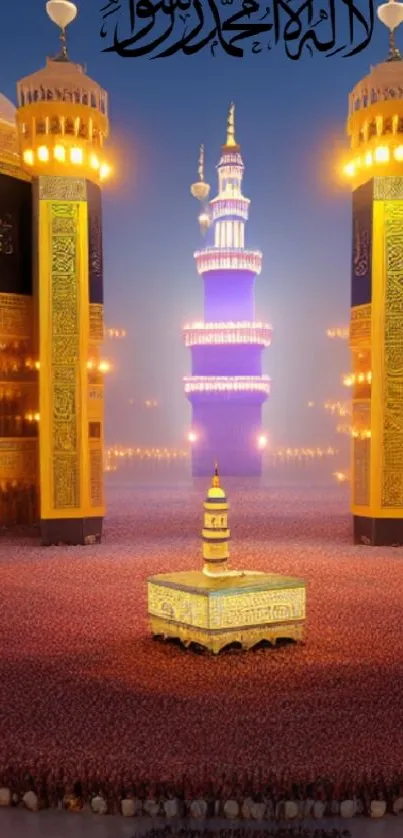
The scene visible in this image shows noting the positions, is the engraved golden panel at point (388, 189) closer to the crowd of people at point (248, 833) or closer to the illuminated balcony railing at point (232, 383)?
the crowd of people at point (248, 833)

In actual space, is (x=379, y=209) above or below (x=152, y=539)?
above

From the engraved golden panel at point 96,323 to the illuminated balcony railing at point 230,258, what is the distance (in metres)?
7.61

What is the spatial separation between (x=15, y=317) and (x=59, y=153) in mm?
1791

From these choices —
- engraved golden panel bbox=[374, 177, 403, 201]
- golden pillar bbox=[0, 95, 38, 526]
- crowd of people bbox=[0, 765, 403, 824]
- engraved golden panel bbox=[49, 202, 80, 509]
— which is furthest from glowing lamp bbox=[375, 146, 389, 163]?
crowd of people bbox=[0, 765, 403, 824]

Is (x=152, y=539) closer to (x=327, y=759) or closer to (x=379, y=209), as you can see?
(x=379, y=209)

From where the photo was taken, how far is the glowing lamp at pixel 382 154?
30.8 ft

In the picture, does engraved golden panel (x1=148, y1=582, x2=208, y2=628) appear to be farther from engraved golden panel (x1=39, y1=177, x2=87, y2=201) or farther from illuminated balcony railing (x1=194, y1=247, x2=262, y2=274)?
illuminated balcony railing (x1=194, y1=247, x2=262, y2=274)

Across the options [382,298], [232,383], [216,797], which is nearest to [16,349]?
[382,298]

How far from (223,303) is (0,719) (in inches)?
541

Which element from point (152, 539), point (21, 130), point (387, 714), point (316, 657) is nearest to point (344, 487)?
point (152, 539)

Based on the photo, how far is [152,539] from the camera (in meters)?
9.60

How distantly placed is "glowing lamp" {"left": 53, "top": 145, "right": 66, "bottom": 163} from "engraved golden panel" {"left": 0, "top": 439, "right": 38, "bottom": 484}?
293 cm

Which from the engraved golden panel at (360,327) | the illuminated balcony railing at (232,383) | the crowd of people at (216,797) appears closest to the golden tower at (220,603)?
the crowd of people at (216,797)

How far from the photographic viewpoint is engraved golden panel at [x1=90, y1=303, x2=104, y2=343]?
977 cm
